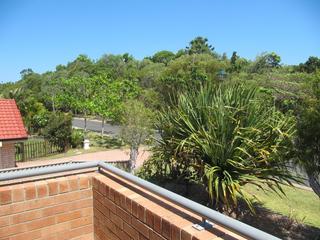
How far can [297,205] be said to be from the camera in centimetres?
897

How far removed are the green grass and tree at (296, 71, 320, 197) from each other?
1.30 meters

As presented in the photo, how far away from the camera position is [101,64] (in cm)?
6431

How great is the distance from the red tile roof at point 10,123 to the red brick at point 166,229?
13224mm

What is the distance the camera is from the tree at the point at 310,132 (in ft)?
19.1

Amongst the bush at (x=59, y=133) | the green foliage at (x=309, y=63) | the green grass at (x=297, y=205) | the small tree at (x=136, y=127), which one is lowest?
the green grass at (x=297, y=205)

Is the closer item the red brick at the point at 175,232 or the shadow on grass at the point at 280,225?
the red brick at the point at 175,232

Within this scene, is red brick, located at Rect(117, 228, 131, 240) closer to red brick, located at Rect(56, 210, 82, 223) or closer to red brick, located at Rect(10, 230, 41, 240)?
red brick, located at Rect(56, 210, 82, 223)

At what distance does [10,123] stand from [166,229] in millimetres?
14318

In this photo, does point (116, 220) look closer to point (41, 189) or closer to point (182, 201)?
point (41, 189)

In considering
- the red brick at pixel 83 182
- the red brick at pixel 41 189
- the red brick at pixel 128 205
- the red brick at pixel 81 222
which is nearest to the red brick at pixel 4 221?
the red brick at pixel 41 189

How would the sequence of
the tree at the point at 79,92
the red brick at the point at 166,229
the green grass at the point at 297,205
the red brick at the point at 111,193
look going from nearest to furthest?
the red brick at the point at 166,229 < the red brick at the point at 111,193 < the green grass at the point at 297,205 < the tree at the point at 79,92

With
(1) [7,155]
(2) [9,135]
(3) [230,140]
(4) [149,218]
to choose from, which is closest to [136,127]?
(2) [9,135]

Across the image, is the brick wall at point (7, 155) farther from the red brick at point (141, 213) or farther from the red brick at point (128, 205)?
the red brick at point (141, 213)

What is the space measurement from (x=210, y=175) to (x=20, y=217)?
3521mm
